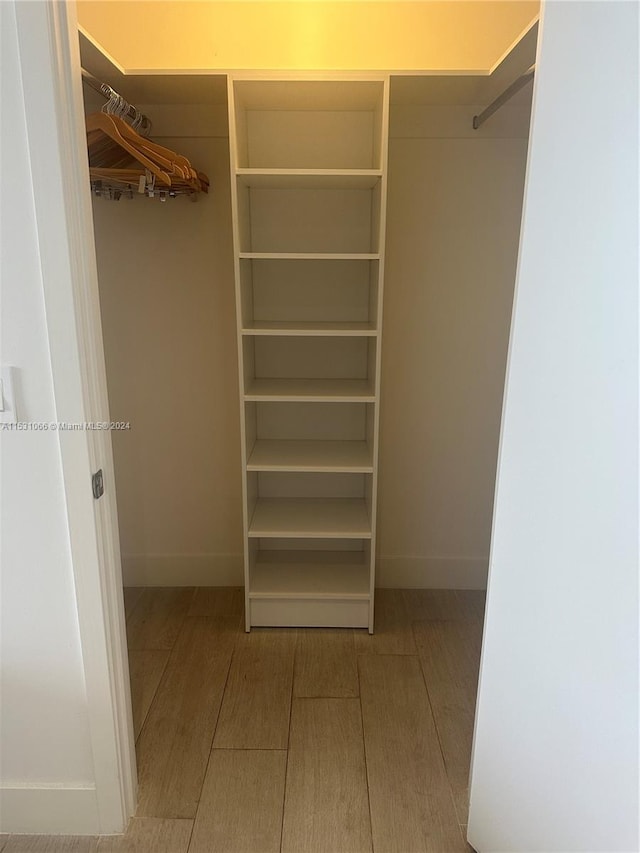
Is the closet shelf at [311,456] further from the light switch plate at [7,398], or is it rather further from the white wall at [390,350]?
the light switch plate at [7,398]

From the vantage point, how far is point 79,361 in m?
1.28

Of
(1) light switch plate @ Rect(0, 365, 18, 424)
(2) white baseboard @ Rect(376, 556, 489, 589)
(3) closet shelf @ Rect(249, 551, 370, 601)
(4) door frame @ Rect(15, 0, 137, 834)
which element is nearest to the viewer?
(4) door frame @ Rect(15, 0, 137, 834)

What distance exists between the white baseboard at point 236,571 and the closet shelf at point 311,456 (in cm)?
61

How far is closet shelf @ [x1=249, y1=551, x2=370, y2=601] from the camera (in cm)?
242

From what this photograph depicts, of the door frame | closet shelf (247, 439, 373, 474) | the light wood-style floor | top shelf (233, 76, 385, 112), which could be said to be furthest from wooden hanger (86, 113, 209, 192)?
the light wood-style floor

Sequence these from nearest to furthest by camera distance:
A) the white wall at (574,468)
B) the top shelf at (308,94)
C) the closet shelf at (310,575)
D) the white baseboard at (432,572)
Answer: the white wall at (574,468) < the top shelf at (308,94) < the closet shelf at (310,575) < the white baseboard at (432,572)

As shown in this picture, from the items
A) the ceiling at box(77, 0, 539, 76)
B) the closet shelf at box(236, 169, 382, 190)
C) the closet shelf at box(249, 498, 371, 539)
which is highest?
the ceiling at box(77, 0, 539, 76)

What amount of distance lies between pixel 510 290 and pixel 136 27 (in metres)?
1.75

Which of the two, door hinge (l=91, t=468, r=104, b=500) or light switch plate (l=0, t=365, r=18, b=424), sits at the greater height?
light switch plate (l=0, t=365, r=18, b=424)

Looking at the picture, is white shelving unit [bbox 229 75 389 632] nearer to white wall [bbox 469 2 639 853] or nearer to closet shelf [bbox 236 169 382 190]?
closet shelf [bbox 236 169 382 190]

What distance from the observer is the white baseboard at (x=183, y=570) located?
279 cm

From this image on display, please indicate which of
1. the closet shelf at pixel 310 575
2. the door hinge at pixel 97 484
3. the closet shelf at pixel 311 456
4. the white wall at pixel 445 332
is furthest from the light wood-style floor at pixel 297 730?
the door hinge at pixel 97 484

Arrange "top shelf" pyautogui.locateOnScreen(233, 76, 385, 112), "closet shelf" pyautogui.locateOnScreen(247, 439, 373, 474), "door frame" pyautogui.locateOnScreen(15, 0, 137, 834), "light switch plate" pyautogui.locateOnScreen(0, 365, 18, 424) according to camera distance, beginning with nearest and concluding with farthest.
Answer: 1. "door frame" pyautogui.locateOnScreen(15, 0, 137, 834)
2. "light switch plate" pyautogui.locateOnScreen(0, 365, 18, 424)
3. "top shelf" pyautogui.locateOnScreen(233, 76, 385, 112)
4. "closet shelf" pyautogui.locateOnScreen(247, 439, 373, 474)

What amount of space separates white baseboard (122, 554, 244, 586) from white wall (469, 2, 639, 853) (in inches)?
65.7
